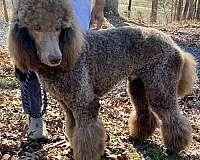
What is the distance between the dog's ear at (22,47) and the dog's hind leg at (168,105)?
4.63 ft

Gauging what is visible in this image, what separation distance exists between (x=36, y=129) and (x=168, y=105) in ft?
5.01

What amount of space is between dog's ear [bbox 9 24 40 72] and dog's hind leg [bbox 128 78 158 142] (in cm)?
155

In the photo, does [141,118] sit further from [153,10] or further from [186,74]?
[153,10]

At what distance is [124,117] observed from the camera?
19.8 feet

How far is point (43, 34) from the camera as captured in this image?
376cm

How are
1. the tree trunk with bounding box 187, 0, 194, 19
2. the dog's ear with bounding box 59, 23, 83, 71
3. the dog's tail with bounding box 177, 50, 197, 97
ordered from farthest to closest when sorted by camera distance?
the tree trunk with bounding box 187, 0, 194, 19 < the dog's tail with bounding box 177, 50, 197, 97 < the dog's ear with bounding box 59, 23, 83, 71

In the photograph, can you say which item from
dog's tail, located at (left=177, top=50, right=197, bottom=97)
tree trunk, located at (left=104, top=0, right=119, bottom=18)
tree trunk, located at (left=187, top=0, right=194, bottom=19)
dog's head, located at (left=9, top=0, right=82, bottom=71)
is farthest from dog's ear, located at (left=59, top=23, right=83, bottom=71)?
tree trunk, located at (left=187, top=0, right=194, bottom=19)

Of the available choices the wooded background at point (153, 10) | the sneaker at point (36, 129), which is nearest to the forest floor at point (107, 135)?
the sneaker at point (36, 129)

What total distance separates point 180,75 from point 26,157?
1.91m

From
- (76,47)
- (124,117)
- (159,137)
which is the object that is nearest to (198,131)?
(159,137)

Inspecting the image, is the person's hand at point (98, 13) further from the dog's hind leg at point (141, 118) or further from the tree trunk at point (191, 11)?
the tree trunk at point (191, 11)

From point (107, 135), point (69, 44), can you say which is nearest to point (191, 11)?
point (107, 135)

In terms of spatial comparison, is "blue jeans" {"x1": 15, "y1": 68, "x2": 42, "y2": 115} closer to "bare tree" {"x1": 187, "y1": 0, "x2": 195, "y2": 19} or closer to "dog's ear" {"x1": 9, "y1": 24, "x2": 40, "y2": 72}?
A: "dog's ear" {"x1": 9, "y1": 24, "x2": 40, "y2": 72}

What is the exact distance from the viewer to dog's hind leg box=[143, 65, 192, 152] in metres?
4.76
